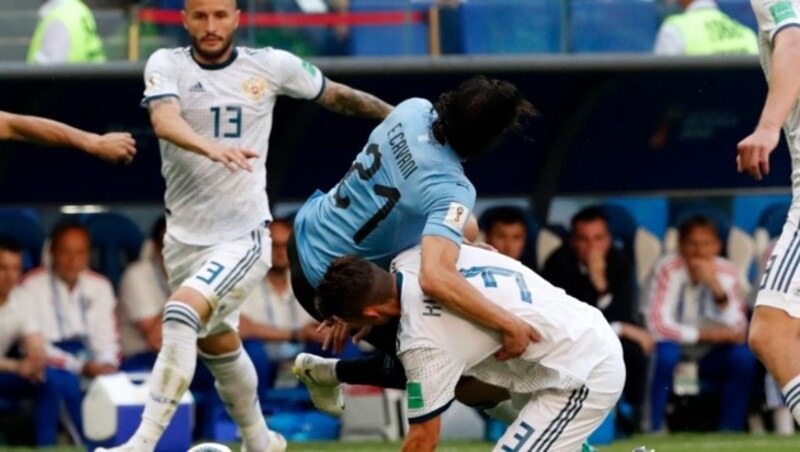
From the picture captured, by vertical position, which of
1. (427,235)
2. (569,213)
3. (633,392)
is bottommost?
(633,392)

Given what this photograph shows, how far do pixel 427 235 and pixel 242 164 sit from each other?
1.25 metres

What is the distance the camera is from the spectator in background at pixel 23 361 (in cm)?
1153

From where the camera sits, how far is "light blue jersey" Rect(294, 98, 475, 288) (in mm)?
7172

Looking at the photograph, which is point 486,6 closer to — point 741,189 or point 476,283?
point 741,189

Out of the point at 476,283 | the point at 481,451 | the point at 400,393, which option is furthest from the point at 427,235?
the point at 400,393

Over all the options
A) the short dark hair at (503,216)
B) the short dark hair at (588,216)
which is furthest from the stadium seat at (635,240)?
the short dark hair at (503,216)

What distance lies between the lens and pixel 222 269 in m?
9.12

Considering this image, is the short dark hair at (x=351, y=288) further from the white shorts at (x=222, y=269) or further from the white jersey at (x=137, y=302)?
the white jersey at (x=137, y=302)

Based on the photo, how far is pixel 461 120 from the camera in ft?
23.7

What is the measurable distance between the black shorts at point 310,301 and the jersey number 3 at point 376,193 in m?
0.34

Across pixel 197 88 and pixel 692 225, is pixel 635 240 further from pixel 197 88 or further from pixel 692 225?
pixel 197 88

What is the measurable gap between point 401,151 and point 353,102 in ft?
6.44

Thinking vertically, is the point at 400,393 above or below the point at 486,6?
below

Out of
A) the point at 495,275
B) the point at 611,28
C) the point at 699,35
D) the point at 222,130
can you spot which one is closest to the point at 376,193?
the point at 495,275
